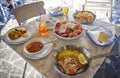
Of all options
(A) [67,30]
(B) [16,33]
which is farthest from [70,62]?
(B) [16,33]

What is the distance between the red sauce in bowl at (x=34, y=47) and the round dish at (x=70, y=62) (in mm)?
157

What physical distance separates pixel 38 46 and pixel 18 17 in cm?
61

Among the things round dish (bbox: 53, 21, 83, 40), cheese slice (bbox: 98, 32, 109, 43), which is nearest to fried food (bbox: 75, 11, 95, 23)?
round dish (bbox: 53, 21, 83, 40)

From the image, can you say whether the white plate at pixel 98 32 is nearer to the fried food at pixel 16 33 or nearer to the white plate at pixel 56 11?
the white plate at pixel 56 11

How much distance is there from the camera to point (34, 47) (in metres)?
1.22

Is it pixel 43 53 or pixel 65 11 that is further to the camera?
pixel 65 11

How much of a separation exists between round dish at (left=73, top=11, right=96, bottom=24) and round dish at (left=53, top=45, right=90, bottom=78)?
1.30ft

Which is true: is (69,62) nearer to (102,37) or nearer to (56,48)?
(56,48)

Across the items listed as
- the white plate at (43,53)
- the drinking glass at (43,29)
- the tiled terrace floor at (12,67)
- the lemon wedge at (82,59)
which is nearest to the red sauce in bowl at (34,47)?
the white plate at (43,53)

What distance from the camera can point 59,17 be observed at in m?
1.60

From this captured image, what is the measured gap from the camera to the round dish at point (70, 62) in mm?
1003

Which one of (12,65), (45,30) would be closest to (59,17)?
(45,30)

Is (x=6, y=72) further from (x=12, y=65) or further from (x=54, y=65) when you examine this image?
(x=54, y=65)

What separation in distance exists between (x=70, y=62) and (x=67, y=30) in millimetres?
362
